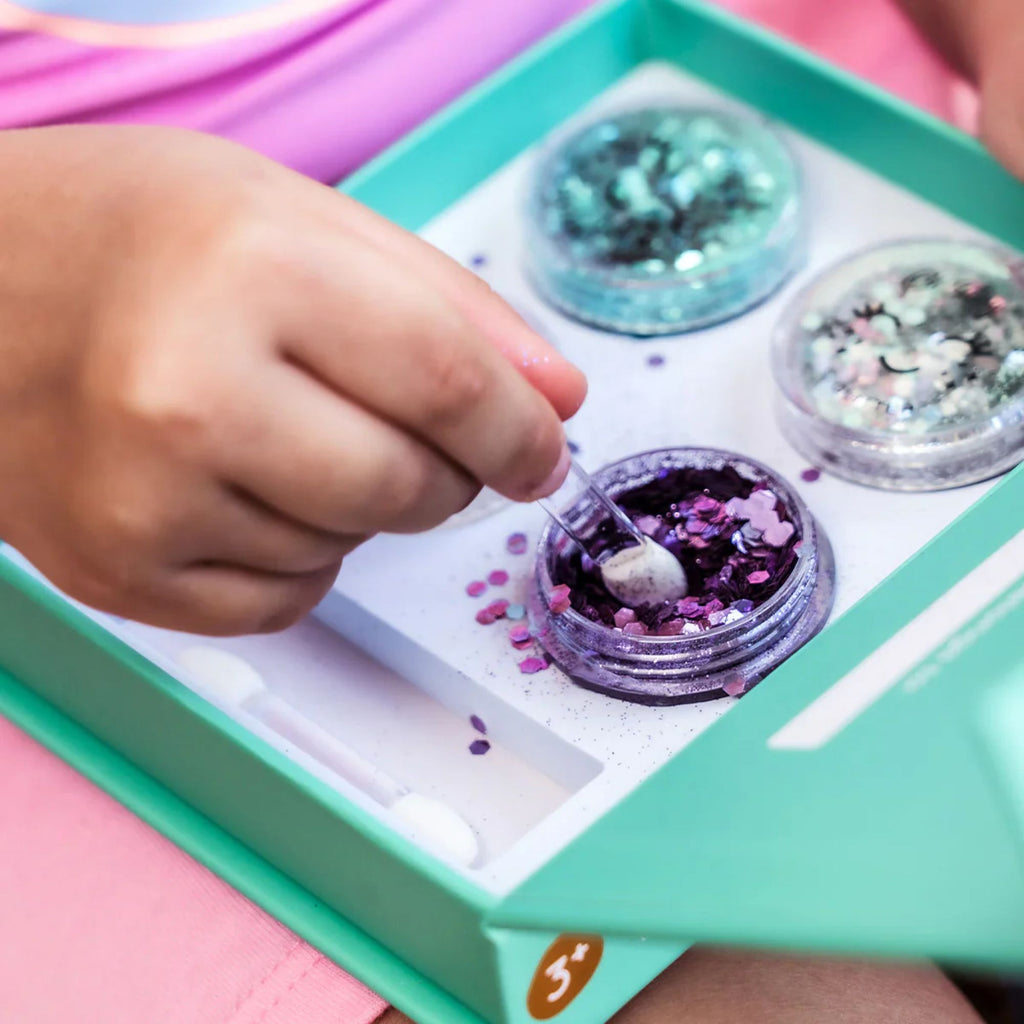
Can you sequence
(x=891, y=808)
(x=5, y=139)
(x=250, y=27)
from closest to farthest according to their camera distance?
(x=891, y=808)
(x=5, y=139)
(x=250, y=27)

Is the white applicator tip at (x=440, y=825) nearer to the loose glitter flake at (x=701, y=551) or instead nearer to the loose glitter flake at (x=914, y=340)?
the loose glitter flake at (x=701, y=551)

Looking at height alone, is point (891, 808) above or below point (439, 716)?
above

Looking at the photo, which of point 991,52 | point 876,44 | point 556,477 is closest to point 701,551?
point 556,477

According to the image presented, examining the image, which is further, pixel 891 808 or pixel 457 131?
pixel 457 131

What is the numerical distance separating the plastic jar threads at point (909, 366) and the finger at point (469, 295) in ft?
0.70

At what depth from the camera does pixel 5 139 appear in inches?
21.9

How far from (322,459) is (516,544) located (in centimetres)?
27

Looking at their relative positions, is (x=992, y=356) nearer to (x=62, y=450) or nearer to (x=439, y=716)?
(x=439, y=716)

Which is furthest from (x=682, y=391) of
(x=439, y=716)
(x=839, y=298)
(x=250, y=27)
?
(x=250, y=27)

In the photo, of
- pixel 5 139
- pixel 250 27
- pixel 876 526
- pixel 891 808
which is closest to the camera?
pixel 891 808

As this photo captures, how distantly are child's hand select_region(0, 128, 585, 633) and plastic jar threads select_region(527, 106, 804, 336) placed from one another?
27 cm

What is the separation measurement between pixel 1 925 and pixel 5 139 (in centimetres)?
36

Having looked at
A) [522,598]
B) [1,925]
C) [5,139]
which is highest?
[5,139]

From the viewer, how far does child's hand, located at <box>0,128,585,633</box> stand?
0.43 metres
